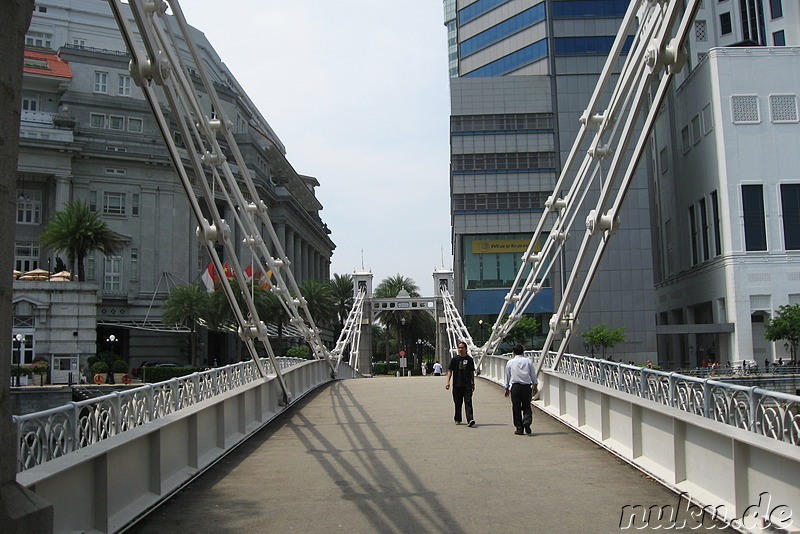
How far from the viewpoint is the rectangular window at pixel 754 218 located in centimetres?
5125

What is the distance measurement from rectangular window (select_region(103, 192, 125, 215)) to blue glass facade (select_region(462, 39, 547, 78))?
1350 inches

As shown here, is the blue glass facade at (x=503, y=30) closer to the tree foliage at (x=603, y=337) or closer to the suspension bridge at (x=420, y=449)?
the tree foliage at (x=603, y=337)

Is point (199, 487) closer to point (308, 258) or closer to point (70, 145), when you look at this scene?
point (70, 145)

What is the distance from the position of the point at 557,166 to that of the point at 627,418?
57.0 m

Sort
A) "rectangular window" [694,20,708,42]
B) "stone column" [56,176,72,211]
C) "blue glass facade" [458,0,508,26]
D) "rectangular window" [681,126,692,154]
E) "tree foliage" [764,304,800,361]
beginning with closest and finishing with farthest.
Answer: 1. "tree foliage" [764,304,800,361]
2. "stone column" [56,176,72,211]
3. "rectangular window" [681,126,692,154]
4. "rectangular window" [694,20,708,42]
5. "blue glass facade" [458,0,508,26]

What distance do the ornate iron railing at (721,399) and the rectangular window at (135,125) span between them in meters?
51.1

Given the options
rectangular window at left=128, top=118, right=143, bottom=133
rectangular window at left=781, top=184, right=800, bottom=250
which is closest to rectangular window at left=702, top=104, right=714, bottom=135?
rectangular window at left=781, top=184, right=800, bottom=250

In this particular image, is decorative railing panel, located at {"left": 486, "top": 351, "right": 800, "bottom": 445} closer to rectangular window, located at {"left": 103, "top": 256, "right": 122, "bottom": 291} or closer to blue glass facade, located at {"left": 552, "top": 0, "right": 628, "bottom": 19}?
rectangular window, located at {"left": 103, "top": 256, "right": 122, "bottom": 291}

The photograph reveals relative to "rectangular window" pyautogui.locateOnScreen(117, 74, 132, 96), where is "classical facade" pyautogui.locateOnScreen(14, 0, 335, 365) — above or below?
below

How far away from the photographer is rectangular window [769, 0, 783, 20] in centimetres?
6308

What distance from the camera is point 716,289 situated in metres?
53.8

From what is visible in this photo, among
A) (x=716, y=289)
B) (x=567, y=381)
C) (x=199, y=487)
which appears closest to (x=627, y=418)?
(x=567, y=381)

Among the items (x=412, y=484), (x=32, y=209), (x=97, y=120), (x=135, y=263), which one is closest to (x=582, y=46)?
(x=97, y=120)

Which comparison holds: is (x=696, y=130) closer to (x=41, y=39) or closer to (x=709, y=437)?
(x=41, y=39)
